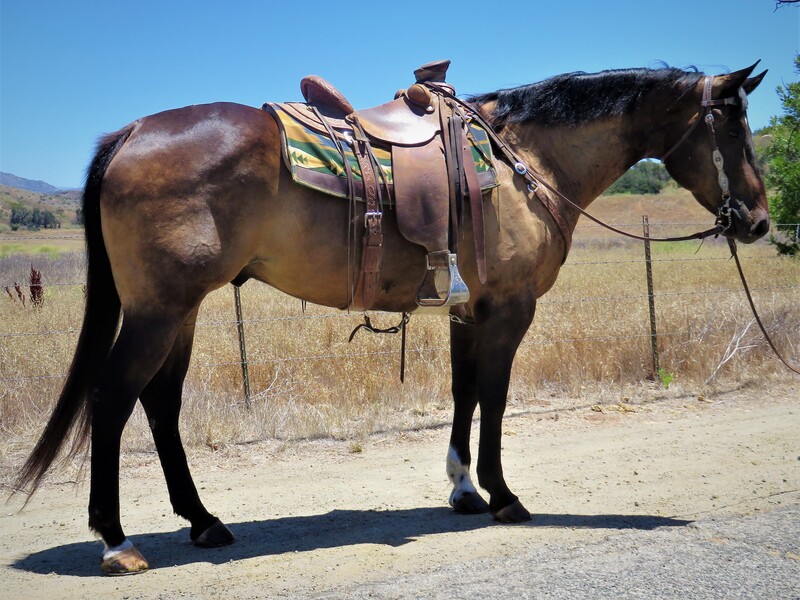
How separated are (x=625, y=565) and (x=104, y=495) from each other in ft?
8.11

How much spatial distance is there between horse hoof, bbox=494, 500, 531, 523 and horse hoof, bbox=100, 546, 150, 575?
1955 millimetres

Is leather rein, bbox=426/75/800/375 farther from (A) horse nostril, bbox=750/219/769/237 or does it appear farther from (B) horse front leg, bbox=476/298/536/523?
(B) horse front leg, bbox=476/298/536/523

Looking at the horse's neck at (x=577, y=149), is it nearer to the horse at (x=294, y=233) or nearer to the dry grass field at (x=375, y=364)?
the horse at (x=294, y=233)

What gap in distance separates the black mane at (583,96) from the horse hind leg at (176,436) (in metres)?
2.34

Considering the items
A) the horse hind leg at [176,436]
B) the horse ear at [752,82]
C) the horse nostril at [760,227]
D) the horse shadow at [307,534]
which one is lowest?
the horse shadow at [307,534]

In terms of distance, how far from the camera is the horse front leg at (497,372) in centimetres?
427

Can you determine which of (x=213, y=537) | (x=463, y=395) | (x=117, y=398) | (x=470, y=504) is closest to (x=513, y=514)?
(x=470, y=504)

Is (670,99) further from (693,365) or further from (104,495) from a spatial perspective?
(693,365)

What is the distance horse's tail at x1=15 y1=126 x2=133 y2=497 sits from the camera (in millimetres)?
3781

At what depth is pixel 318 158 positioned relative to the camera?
12.7 feet

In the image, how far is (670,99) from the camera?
455 centimetres

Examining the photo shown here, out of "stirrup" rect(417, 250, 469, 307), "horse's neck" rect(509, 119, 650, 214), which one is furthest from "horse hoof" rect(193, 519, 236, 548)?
"horse's neck" rect(509, 119, 650, 214)

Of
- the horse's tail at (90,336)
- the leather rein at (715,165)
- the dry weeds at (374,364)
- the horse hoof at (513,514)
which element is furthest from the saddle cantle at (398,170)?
the dry weeds at (374,364)

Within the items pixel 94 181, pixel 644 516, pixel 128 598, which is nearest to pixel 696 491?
pixel 644 516
